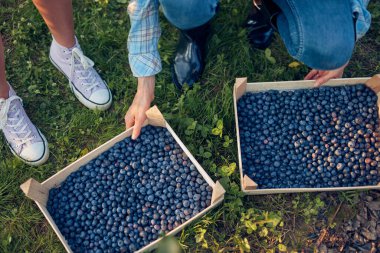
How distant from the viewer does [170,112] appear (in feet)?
8.88

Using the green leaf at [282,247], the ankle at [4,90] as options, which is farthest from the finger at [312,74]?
the ankle at [4,90]

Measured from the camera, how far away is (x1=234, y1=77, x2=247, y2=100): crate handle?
2.40m

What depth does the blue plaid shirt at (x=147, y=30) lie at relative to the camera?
2.08m

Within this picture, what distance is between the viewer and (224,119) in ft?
8.71

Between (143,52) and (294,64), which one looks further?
(294,64)

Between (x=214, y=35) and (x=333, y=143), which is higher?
(x=214, y=35)

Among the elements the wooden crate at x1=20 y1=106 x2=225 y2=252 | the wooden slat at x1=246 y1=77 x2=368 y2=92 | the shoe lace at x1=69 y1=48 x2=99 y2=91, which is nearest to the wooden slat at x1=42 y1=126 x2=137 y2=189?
the wooden crate at x1=20 y1=106 x2=225 y2=252

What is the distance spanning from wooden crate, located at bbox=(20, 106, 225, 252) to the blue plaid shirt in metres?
0.26

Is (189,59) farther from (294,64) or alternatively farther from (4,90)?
(4,90)

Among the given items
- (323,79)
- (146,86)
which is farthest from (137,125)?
(323,79)

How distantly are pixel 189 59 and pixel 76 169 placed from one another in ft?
3.34

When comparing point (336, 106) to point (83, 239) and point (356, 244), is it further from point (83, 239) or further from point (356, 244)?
point (83, 239)

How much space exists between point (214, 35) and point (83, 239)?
1.62m

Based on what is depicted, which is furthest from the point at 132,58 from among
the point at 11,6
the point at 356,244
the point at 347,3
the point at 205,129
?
the point at 356,244
